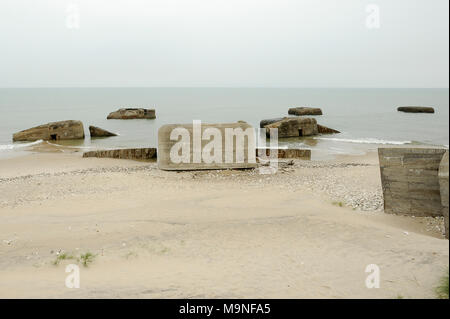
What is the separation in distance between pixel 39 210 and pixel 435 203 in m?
9.58

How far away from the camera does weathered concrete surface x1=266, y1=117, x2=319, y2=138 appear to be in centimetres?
3453

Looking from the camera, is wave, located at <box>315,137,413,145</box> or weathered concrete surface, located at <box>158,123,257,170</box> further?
wave, located at <box>315,137,413,145</box>

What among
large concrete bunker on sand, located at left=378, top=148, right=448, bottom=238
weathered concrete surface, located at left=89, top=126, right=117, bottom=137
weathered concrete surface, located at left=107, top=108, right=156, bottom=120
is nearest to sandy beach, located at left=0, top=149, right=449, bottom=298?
large concrete bunker on sand, located at left=378, top=148, right=448, bottom=238

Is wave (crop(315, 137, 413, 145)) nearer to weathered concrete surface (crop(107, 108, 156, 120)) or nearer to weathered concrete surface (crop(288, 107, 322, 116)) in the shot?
weathered concrete surface (crop(107, 108, 156, 120))

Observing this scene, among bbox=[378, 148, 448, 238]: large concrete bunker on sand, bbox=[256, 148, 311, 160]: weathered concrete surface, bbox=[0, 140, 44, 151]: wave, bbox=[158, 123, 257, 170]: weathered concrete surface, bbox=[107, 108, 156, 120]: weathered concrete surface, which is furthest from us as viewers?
bbox=[107, 108, 156, 120]: weathered concrete surface

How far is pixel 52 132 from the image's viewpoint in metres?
32.7

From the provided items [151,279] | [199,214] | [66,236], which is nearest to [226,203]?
[199,214]

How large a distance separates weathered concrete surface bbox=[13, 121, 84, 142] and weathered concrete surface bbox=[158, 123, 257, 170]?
19828 mm

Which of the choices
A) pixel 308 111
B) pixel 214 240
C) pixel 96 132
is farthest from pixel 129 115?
pixel 214 240

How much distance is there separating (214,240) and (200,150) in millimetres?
8399

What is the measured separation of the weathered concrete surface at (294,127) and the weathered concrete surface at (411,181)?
82.3 feet

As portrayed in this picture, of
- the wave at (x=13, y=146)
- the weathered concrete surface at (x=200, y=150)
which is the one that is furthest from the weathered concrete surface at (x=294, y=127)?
the wave at (x=13, y=146)

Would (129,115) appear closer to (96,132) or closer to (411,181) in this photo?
(96,132)

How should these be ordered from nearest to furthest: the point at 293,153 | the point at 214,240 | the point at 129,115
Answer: the point at 214,240
the point at 293,153
the point at 129,115
